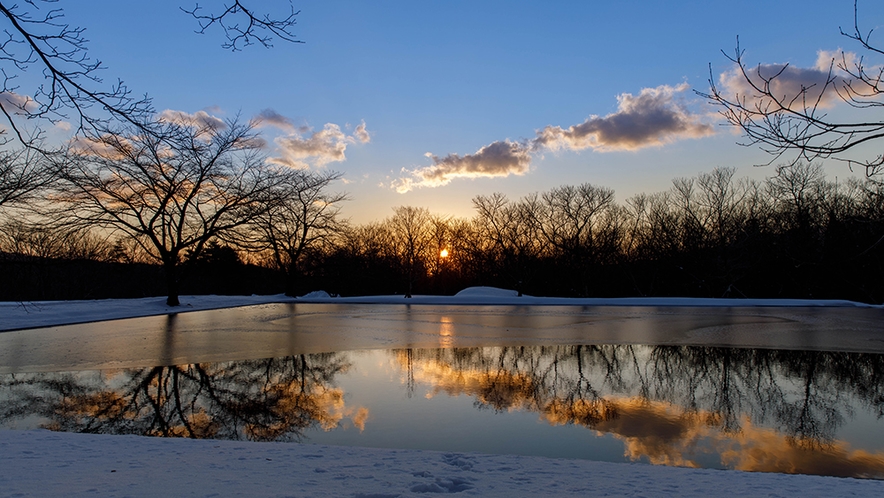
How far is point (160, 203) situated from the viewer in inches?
1094

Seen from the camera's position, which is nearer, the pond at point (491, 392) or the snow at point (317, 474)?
the snow at point (317, 474)

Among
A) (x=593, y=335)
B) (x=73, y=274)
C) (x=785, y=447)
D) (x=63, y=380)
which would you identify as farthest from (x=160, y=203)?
(x=73, y=274)

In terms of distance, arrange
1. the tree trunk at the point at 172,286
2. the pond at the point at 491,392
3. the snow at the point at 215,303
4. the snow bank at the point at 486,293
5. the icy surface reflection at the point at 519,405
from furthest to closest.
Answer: the snow bank at the point at 486,293 → the tree trunk at the point at 172,286 → the snow at the point at 215,303 → the pond at the point at 491,392 → the icy surface reflection at the point at 519,405

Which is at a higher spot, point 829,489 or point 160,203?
point 160,203

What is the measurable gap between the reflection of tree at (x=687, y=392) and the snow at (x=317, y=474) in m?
1.07

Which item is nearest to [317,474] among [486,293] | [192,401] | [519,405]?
[519,405]

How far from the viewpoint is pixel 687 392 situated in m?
8.77

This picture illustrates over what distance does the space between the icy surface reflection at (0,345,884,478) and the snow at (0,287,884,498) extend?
2.50 ft

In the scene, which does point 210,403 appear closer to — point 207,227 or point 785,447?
point 785,447

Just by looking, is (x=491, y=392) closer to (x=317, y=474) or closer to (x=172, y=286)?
(x=317, y=474)

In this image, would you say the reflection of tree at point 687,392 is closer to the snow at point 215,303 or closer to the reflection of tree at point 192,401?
the reflection of tree at point 192,401

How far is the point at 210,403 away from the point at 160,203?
76.8 feet

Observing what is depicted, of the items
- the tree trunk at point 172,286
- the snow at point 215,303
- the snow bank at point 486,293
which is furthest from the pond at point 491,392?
the snow bank at point 486,293

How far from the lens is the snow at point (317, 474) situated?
13.6 feet
